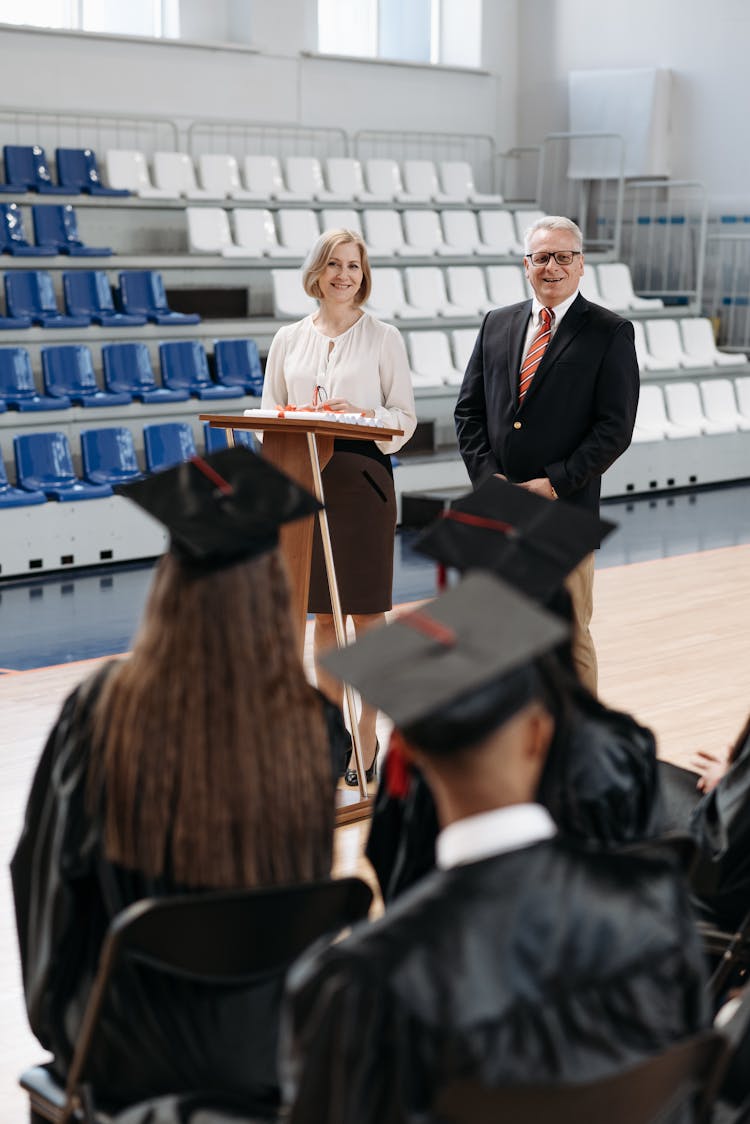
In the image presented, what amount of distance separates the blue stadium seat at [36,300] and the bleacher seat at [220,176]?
2.33 metres

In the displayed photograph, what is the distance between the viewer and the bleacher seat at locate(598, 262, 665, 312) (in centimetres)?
1280

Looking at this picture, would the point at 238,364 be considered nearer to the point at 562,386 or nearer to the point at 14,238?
the point at 14,238

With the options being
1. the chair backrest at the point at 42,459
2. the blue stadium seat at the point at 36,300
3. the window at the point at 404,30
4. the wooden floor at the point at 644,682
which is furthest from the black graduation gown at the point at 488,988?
the window at the point at 404,30

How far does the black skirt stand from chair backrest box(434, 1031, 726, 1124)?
9.75 ft

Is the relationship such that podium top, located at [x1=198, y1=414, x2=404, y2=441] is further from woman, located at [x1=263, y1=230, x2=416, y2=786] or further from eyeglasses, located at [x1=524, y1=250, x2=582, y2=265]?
eyeglasses, located at [x1=524, y1=250, x2=582, y2=265]

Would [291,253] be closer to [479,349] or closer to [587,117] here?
[587,117]

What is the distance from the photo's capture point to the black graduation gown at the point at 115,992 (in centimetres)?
189

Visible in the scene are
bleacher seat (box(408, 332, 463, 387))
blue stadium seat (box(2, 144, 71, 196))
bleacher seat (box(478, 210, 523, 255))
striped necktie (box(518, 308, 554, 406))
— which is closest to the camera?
striped necktie (box(518, 308, 554, 406))

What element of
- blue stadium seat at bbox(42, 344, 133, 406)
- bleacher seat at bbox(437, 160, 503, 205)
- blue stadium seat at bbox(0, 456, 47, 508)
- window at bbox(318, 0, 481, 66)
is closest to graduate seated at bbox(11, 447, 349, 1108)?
blue stadium seat at bbox(0, 456, 47, 508)

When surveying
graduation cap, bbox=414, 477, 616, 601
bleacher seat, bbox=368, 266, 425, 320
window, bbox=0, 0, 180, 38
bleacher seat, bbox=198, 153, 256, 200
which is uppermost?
window, bbox=0, 0, 180, 38

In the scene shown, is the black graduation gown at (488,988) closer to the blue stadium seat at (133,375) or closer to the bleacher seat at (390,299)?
the blue stadium seat at (133,375)

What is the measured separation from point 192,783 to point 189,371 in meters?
8.16

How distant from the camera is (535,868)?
4.39 ft

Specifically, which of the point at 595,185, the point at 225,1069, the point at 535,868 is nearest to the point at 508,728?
the point at 535,868
